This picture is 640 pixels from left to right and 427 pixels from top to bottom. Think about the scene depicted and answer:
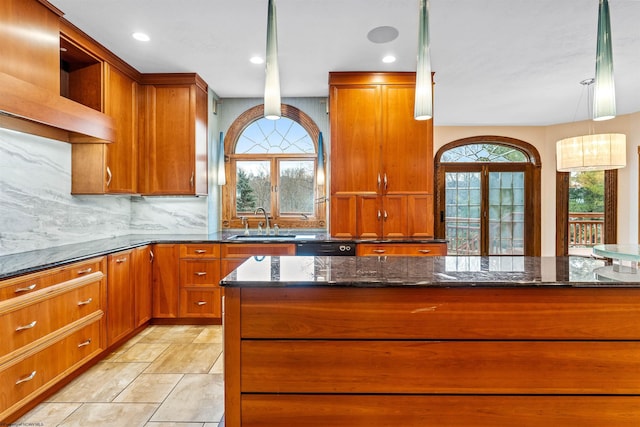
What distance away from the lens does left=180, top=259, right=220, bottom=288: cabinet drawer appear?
11.5 ft

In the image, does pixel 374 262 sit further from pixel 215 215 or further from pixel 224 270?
pixel 215 215

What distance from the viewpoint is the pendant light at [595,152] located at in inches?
142

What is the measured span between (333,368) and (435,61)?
307cm

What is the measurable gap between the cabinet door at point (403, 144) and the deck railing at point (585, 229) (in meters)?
4.51

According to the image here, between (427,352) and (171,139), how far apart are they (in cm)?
330

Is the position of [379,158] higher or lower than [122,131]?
Answer: lower

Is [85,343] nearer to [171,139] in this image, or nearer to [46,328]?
[46,328]

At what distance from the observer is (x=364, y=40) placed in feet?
9.74

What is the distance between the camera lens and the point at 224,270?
3520mm

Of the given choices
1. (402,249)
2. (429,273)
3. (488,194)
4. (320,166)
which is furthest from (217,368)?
(488,194)

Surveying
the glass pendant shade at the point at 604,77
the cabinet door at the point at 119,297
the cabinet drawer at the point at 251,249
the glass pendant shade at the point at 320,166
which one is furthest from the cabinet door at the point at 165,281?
the glass pendant shade at the point at 604,77

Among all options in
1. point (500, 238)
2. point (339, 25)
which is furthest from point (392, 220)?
point (500, 238)

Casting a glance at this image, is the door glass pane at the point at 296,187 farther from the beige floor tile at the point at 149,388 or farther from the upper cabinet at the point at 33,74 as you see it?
the beige floor tile at the point at 149,388

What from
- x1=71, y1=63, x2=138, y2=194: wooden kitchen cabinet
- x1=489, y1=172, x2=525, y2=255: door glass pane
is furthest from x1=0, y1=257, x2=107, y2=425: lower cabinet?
x1=489, y1=172, x2=525, y2=255: door glass pane
